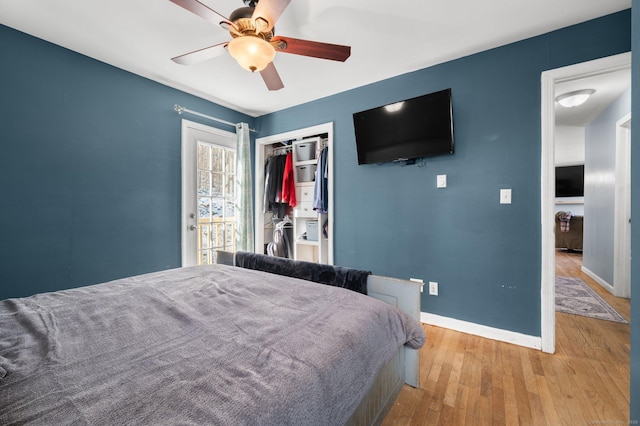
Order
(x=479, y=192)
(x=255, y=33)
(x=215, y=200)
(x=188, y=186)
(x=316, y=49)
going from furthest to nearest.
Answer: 1. (x=215, y=200)
2. (x=188, y=186)
3. (x=479, y=192)
4. (x=316, y=49)
5. (x=255, y=33)

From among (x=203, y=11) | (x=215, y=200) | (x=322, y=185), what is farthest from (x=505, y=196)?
(x=215, y=200)

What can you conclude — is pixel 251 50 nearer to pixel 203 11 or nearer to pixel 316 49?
pixel 203 11

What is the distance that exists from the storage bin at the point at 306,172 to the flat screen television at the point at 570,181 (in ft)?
21.2

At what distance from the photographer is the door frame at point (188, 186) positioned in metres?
2.97

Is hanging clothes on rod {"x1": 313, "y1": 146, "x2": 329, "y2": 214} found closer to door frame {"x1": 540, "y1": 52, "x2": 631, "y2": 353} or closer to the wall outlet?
the wall outlet

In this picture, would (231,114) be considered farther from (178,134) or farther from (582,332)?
(582,332)

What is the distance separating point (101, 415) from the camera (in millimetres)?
598

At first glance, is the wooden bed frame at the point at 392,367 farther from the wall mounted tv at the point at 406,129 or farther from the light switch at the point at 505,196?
the wall mounted tv at the point at 406,129

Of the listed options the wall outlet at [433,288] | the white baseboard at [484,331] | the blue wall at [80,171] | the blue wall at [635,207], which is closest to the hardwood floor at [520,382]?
the white baseboard at [484,331]

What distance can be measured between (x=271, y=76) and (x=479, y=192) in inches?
74.7

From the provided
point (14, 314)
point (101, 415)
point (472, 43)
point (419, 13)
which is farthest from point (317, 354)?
point (472, 43)

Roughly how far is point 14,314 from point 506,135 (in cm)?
318

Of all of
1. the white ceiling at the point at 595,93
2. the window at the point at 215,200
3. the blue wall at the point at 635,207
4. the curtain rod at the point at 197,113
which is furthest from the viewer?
the window at the point at 215,200

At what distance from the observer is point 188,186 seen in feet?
9.93
